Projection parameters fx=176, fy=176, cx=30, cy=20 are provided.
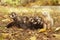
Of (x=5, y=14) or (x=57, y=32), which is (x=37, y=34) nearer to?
(x=57, y=32)

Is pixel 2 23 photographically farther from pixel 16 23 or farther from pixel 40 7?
pixel 40 7

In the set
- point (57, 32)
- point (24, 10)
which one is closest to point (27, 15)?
point (24, 10)

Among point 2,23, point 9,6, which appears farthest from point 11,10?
point 2,23

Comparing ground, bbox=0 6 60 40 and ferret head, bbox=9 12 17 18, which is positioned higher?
ferret head, bbox=9 12 17 18

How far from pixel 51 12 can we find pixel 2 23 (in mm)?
542

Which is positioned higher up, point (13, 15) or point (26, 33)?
point (13, 15)

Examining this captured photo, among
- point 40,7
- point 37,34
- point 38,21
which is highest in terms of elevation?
point 40,7

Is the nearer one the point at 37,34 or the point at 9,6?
the point at 37,34

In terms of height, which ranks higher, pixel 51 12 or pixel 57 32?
pixel 51 12

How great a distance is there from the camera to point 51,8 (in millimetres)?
1940

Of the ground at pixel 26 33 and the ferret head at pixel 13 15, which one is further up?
the ferret head at pixel 13 15

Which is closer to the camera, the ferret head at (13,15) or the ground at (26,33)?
the ground at (26,33)

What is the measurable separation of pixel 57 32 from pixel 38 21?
23cm

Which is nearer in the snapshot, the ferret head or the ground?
the ground
